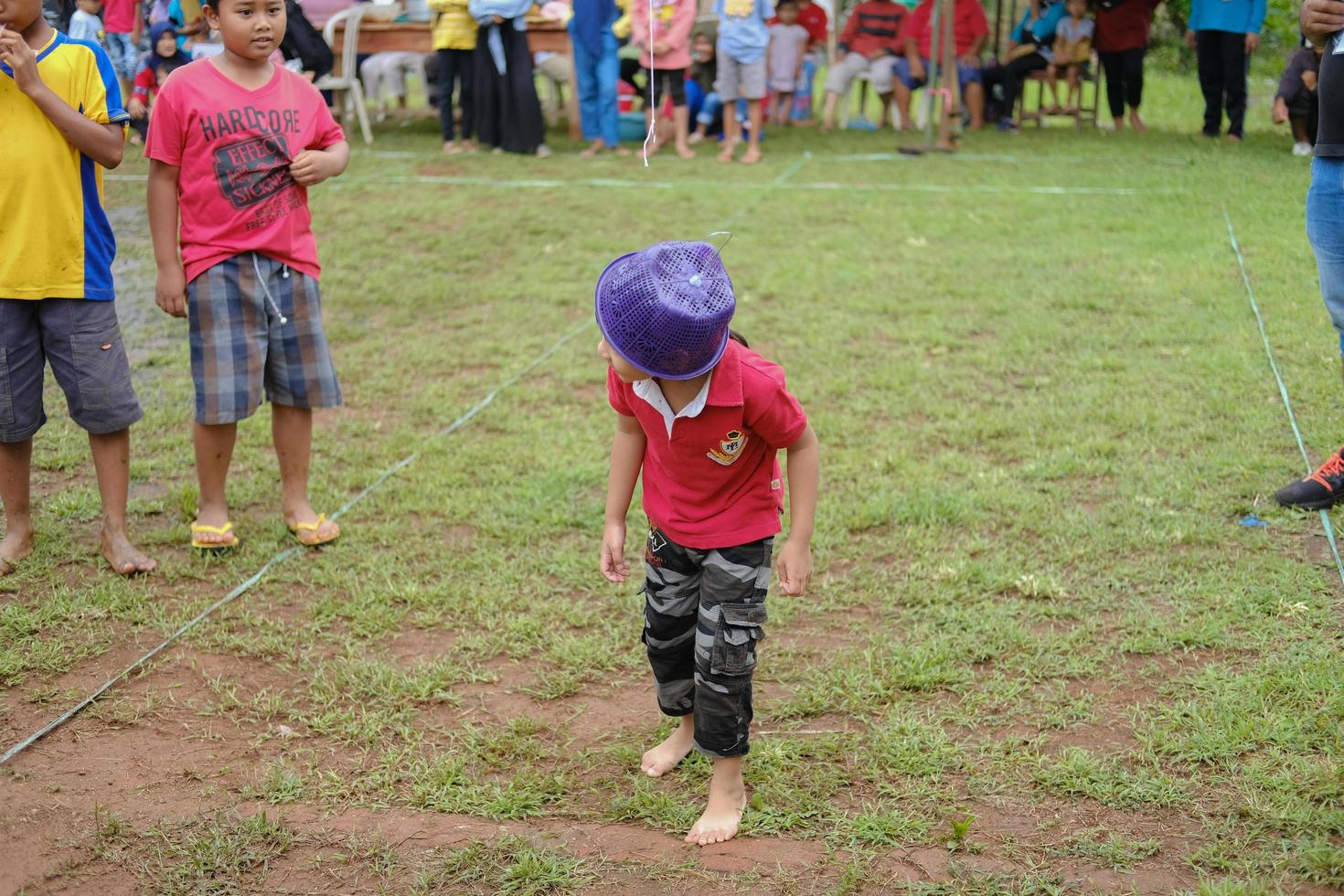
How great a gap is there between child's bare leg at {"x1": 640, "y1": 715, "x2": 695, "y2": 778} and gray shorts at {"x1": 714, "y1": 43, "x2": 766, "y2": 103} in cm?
889

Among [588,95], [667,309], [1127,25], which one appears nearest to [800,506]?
[667,309]

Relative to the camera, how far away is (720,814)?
2758 millimetres

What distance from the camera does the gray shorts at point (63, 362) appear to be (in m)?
3.69

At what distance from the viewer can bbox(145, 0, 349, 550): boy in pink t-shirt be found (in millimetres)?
3652

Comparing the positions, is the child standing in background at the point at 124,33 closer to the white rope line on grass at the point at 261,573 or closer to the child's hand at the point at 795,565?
the white rope line on grass at the point at 261,573

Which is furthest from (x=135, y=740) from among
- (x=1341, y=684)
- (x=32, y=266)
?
(x=1341, y=684)

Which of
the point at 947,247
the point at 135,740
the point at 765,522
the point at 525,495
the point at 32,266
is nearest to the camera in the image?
the point at 765,522

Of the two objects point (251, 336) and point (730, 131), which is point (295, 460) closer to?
point (251, 336)

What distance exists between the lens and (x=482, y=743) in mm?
3111

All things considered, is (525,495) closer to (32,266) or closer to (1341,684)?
(32,266)

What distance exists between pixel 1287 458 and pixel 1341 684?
1676mm

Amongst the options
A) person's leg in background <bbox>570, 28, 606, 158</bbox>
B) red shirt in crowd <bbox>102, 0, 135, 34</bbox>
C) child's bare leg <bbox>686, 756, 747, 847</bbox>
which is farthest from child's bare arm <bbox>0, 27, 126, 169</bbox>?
red shirt in crowd <bbox>102, 0, 135, 34</bbox>

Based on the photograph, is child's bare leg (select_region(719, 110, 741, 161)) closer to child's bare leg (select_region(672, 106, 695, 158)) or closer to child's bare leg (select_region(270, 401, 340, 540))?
child's bare leg (select_region(672, 106, 695, 158))

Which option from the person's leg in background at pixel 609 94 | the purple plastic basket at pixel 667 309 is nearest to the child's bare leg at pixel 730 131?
the person's leg in background at pixel 609 94
